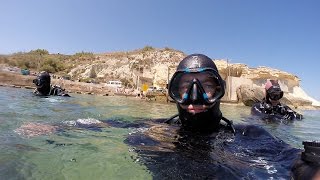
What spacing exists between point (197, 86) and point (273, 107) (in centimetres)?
535

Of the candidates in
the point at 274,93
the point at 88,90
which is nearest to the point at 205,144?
the point at 274,93

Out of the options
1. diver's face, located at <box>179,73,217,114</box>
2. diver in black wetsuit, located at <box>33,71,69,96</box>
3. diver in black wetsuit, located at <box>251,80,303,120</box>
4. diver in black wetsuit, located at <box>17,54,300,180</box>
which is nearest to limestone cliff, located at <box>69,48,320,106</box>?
diver in black wetsuit, located at <box>33,71,69,96</box>

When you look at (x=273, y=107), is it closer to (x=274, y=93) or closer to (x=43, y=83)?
(x=274, y=93)

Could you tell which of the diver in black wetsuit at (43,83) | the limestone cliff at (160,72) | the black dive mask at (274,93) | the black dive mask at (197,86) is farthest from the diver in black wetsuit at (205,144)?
the limestone cliff at (160,72)

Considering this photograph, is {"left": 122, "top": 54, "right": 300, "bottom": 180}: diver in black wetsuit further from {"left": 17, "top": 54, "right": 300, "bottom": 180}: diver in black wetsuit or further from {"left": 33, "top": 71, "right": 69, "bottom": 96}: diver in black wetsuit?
{"left": 33, "top": 71, "right": 69, "bottom": 96}: diver in black wetsuit

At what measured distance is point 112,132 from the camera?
4.16 meters

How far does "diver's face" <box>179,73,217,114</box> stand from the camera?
119 inches

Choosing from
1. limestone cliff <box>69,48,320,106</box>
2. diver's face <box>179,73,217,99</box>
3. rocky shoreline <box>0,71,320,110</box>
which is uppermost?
limestone cliff <box>69,48,320,106</box>

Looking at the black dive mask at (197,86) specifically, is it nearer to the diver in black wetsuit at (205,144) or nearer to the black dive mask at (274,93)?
the diver in black wetsuit at (205,144)

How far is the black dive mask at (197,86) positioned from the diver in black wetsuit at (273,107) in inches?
185

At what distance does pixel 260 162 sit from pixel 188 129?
886mm

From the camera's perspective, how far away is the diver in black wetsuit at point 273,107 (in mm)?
7578

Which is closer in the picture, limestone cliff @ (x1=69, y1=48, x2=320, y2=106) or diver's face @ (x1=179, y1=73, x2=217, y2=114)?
diver's face @ (x1=179, y1=73, x2=217, y2=114)

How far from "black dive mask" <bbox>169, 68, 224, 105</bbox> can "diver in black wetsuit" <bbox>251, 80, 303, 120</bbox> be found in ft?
15.4
